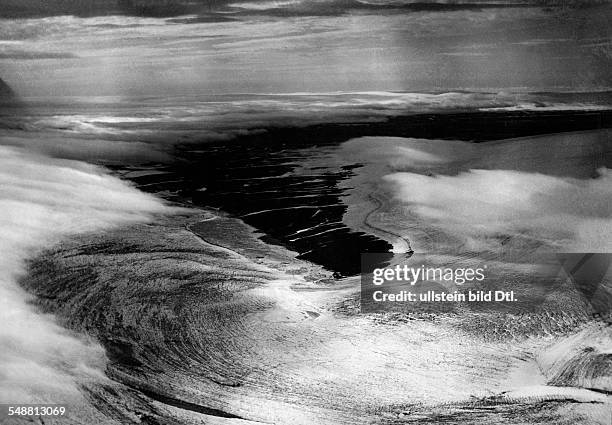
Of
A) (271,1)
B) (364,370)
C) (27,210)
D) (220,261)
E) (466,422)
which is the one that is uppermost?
(271,1)

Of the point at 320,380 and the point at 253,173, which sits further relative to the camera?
the point at 253,173

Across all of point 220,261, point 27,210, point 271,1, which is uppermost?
point 271,1

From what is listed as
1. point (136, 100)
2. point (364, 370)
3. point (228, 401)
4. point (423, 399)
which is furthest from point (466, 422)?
point (136, 100)

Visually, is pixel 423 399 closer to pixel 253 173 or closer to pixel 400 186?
pixel 400 186

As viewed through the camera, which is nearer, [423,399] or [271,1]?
[423,399]

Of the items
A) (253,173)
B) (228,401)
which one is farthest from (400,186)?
(228,401)

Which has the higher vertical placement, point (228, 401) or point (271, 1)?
point (271, 1)

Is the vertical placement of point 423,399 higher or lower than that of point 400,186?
lower

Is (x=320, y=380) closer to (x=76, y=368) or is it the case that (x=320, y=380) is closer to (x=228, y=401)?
(x=228, y=401)
